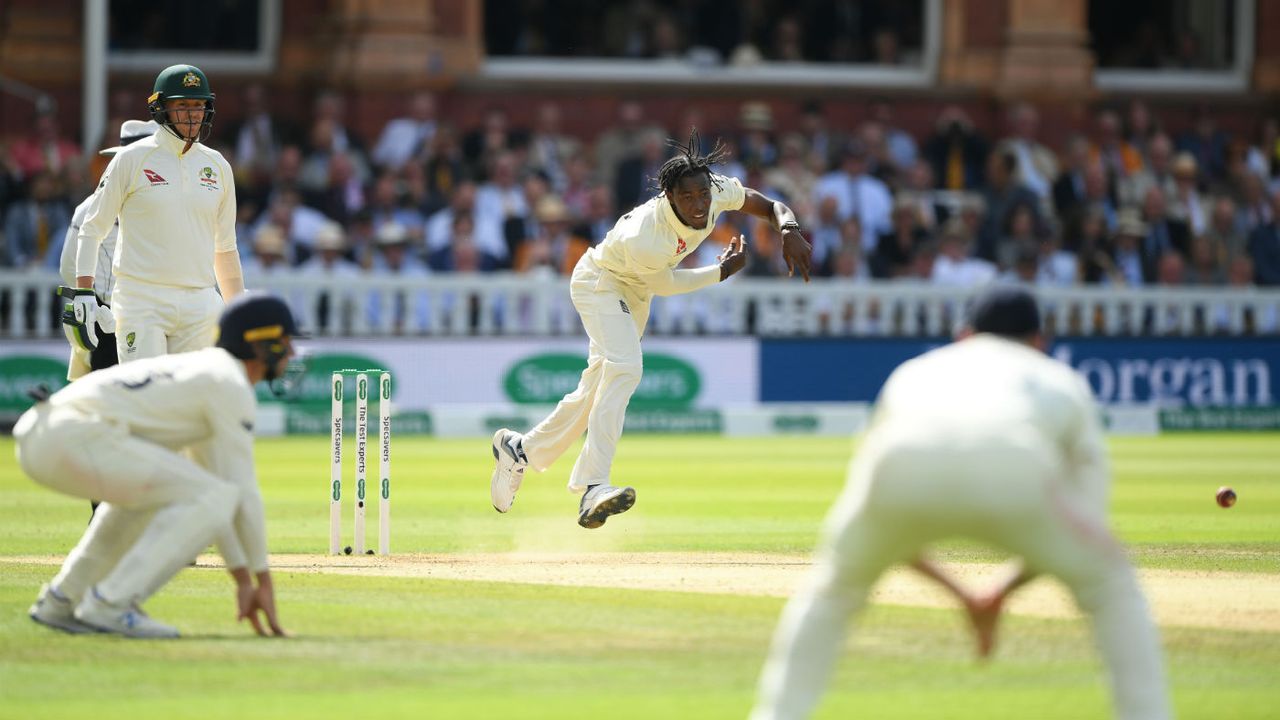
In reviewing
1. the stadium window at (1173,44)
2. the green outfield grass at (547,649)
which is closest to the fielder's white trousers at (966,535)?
the green outfield grass at (547,649)

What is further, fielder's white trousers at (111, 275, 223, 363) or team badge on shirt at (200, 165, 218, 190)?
team badge on shirt at (200, 165, 218, 190)

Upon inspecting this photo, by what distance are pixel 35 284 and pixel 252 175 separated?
9.92ft

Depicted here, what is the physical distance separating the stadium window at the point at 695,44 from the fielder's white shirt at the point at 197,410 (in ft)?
60.0

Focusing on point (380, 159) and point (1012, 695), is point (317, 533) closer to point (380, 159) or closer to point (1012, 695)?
point (1012, 695)

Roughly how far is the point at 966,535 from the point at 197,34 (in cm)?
2121

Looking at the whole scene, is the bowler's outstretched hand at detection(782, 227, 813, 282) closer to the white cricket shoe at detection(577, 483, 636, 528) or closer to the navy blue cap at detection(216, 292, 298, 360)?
the white cricket shoe at detection(577, 483, 636, 528)

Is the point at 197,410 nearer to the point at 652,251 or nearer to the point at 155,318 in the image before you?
the point at 155,318

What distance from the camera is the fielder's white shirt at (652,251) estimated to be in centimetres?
1025

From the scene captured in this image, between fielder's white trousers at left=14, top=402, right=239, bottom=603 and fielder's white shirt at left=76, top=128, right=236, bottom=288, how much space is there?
2.46m

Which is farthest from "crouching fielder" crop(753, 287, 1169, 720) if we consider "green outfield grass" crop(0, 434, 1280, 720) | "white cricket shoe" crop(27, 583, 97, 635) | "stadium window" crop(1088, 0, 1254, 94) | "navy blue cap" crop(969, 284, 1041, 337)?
"stadium window" crop(1088, 0, 1254, 94)

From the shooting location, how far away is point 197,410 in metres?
6.74

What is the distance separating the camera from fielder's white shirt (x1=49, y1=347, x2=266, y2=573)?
6672 millimetres

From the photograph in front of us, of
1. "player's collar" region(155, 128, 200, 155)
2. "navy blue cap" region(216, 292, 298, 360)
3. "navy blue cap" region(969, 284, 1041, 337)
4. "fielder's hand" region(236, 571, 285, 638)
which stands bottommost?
"fielder's hand" region(236, 571, 285, 638)

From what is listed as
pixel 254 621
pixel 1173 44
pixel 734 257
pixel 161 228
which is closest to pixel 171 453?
pixel 254 621
